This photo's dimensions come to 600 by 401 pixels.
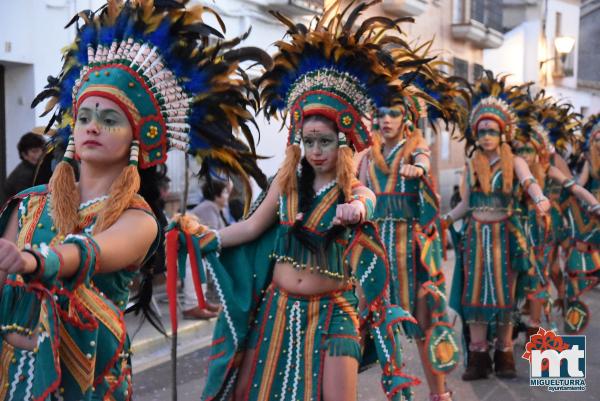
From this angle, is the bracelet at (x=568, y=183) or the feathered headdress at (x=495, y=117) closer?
the feathered headdress at (x=495, y=117)

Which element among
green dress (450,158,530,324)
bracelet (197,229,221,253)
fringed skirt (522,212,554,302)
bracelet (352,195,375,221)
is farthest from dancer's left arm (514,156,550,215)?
bracelet (197,229,221,253)

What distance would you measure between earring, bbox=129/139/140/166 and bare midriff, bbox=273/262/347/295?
132 centimetres

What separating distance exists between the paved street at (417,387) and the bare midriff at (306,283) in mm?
2302

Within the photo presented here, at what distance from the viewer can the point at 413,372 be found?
282 inches

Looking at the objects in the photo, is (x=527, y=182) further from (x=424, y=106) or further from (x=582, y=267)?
(x=582, y=267)

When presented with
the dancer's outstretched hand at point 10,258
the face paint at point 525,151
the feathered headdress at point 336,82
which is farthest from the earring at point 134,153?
the face paint at point 525,151

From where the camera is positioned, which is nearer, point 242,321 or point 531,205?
point 242,321

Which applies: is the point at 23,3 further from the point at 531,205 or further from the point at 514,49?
the point at 514,49

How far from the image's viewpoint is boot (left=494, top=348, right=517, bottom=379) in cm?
700

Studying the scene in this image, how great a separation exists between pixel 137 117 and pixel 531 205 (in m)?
5.02

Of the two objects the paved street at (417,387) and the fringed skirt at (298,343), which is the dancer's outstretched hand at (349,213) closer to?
the fringed skirt at (298,343)

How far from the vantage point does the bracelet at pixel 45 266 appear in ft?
8.09

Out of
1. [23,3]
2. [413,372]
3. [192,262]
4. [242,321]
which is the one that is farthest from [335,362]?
[23,3]

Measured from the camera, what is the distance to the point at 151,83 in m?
3.19
